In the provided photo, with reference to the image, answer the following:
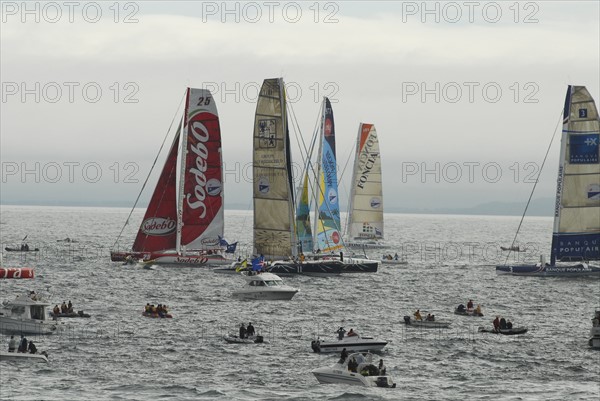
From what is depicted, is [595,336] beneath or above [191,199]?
beneath

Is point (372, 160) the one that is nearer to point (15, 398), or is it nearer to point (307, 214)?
point (307, 214)

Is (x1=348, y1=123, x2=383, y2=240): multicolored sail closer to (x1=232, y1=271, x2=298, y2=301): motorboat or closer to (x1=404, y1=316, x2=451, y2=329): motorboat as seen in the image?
(x1=232, y1=271, x2=298, y2=301): motorboat

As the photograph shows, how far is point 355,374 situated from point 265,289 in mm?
31027

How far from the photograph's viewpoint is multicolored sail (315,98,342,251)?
11369cm

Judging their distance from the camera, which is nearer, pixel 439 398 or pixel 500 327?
pixel 439 398

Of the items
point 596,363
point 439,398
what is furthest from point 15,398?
point 596,363

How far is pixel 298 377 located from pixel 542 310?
116ft

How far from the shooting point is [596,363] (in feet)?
192

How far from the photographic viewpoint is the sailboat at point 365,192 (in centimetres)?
14138

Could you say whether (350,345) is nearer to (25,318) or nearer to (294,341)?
(294,341)

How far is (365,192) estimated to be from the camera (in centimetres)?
14425

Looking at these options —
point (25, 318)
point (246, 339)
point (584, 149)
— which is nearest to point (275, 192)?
point (584, 149)

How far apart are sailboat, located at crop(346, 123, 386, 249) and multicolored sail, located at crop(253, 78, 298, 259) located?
44.1 meters

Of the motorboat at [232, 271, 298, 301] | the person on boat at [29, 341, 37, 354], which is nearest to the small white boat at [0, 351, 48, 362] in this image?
the person on boat at [29, 341, 37, 354]
